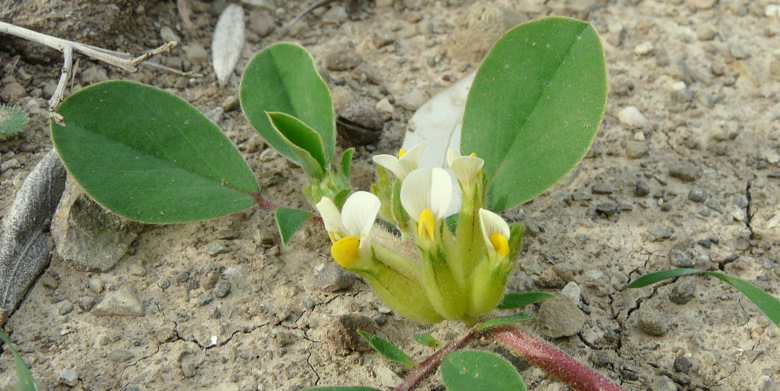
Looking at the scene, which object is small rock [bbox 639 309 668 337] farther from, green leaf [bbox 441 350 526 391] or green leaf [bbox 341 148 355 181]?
green leaf [bbox 341 148 355 181]

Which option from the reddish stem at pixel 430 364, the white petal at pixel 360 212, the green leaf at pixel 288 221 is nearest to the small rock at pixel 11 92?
the green leaf at pixel 288 221

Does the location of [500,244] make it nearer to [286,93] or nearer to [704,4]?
[286,93]

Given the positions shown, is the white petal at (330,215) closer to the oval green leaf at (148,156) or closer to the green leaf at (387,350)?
the green leaf at (387,350)

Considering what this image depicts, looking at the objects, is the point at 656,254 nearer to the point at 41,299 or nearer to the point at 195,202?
the point at 195,202

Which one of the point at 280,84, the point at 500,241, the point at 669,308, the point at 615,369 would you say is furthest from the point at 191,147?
the point at 669,308

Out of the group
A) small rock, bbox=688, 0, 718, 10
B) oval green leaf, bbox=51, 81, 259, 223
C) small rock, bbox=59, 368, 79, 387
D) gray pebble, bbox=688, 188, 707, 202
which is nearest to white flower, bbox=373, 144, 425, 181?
oval green leaf, bbox=51, 81, 259, 223

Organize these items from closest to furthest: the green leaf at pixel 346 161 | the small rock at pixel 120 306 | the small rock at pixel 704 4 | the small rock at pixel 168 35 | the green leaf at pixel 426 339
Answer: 1. the green leaf at pixel 426 339
2. the small rock at pixel 120 306
3. the green leaf at pixel 346 161
4. the small rock at pixel 168 35
5. the small rock at pixel 704 4
